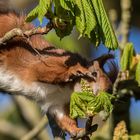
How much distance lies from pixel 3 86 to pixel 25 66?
0.20 m

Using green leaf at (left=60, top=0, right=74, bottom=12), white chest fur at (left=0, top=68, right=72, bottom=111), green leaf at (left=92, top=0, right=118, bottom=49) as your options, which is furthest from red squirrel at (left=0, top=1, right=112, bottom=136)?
green leaf at (left=60, top=0, right=74, bottom=12)

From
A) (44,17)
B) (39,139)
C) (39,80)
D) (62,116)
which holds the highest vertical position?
(44,17)

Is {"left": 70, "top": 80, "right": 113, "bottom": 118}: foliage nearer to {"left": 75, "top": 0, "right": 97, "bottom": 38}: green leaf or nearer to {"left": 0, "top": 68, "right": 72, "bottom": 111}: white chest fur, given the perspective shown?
{"left": 75, "top": 0, "right": 97, "bottom": 38}: green leaf

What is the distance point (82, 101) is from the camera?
2.71 meters

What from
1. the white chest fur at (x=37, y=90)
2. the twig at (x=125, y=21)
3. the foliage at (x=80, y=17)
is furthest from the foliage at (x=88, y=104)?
the twig at (x=125, y=21)

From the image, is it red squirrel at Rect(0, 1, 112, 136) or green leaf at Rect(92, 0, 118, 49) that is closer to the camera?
green leaf at Rect(92, 0, 118, 49)

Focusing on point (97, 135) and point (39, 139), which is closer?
point (97, 135)

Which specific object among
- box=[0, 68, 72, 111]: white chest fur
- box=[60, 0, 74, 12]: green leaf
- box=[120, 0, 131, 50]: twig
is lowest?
box=[0, 68, 72, 111]: white chest fur

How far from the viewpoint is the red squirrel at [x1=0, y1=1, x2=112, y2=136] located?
3.39 meters

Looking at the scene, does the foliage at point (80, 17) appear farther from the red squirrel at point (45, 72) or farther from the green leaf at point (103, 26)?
the red squirrel at point (45, 72)

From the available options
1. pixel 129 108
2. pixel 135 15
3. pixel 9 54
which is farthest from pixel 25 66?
pixel 135 15

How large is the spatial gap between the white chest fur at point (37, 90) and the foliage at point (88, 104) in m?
0.72

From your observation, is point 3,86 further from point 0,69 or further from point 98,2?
point 98,2

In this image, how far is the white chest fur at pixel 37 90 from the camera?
349 centimetres
